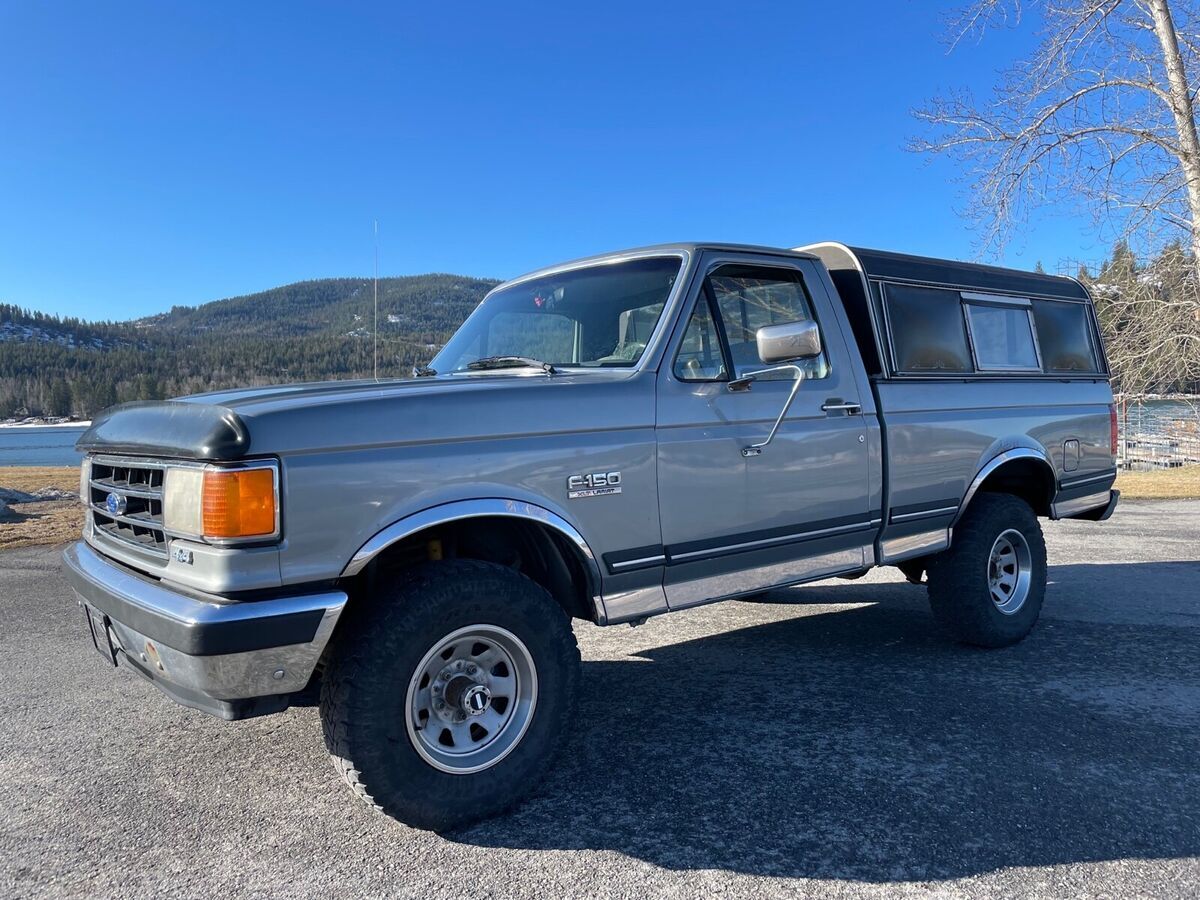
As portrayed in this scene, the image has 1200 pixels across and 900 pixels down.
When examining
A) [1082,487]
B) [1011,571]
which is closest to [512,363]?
[1011,571]

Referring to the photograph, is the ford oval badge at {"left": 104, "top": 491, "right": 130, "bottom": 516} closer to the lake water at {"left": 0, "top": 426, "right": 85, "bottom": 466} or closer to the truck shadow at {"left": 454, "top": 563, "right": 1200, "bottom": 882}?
the truck shadow at {"left": 454, "top": 563, "right": 1200, "bottom": 882}

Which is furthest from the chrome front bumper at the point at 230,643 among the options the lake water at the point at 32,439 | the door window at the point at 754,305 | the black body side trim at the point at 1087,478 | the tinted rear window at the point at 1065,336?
the lake water at the point at 32,439

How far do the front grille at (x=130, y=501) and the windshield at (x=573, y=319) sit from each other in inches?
62.3

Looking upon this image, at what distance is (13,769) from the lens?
320cm

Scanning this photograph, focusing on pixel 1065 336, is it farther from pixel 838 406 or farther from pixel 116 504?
pixel 116 504

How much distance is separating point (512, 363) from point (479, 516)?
117 centimetres

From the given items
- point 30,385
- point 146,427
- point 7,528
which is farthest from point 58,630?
point 30,385

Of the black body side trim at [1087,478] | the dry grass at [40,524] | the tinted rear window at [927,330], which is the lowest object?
the dry grass at [40,524]

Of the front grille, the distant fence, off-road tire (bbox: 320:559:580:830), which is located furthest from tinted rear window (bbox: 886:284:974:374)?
the distant fence

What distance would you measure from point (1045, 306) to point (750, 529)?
321cm

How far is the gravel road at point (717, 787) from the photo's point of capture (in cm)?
241

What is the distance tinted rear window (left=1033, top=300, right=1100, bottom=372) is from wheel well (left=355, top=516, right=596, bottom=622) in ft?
12.2

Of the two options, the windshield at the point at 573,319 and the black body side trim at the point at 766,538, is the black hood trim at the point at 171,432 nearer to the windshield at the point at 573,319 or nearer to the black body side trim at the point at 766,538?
the windshield at the point at 573,319

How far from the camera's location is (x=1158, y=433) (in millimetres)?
21797
